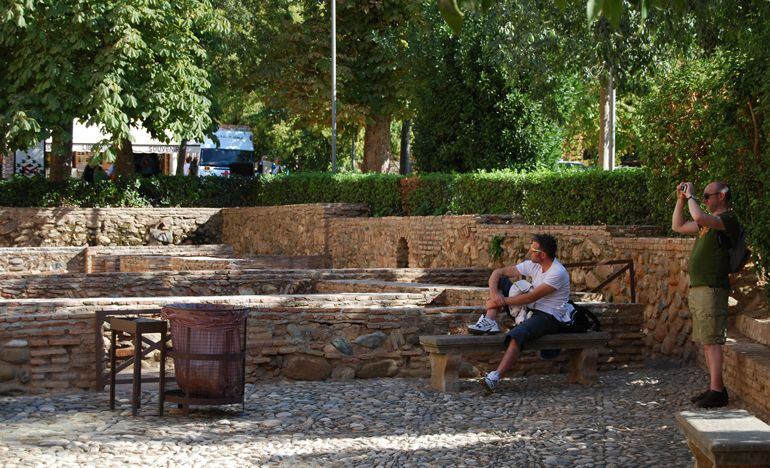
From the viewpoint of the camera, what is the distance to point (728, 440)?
5.57 m

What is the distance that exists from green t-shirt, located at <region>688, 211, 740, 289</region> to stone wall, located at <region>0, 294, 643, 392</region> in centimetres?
235

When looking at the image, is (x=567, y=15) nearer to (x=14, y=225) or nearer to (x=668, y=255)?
(x=668, y=255)

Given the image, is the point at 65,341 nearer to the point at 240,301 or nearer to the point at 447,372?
the point at 240,301

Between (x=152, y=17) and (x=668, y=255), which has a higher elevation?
(x=152, y=17)

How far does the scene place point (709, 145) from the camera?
12.4 meters

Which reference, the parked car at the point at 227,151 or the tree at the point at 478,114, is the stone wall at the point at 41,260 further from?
the parked car at the point at 227,151

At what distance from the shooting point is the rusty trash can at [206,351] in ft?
29.0

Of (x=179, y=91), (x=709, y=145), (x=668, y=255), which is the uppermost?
(x=179, y=91)

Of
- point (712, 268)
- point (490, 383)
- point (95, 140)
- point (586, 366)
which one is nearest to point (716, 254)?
point (712, 268)

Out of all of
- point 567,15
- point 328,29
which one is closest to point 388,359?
point 567,15

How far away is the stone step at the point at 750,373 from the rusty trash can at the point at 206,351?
143 inches

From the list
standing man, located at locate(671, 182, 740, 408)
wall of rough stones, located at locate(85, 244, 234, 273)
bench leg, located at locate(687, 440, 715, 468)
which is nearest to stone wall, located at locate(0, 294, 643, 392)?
standing man, located at locate(671, 182, 740, 408)

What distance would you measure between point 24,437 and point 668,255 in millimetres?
6994

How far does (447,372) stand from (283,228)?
52.3 feet
